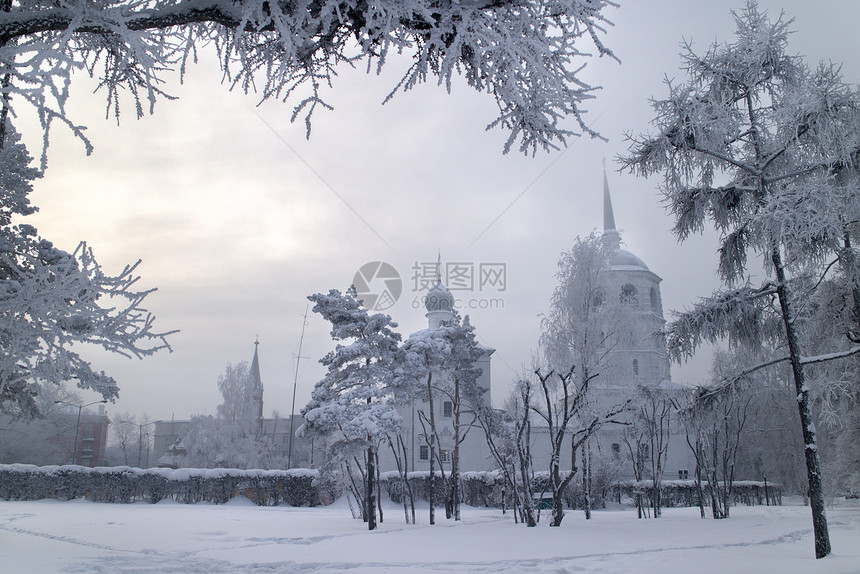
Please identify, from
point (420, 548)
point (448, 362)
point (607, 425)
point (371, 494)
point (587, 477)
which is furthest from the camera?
point (607, 425)

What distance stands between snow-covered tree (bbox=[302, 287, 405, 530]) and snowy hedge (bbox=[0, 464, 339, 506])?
13170 mm

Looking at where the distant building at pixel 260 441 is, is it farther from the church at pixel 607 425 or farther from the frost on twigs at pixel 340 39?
the frost on twigs at pixel 340 39

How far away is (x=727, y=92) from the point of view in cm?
959

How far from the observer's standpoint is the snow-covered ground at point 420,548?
25.7 ft

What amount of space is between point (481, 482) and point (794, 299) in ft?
66.8

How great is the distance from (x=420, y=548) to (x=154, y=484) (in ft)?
72.2

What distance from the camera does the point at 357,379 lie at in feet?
51.3

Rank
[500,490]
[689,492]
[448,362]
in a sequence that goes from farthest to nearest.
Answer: [689,492]
[500,490]
[448,362]

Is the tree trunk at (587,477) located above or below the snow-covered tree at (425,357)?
Answer: below

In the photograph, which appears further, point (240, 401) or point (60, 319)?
point (240, 401)

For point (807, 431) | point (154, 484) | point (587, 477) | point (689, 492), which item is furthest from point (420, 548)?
point (689, 492)

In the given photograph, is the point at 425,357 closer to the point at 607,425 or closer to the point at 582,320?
the point at 582,320

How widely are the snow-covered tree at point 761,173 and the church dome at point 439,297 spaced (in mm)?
29814

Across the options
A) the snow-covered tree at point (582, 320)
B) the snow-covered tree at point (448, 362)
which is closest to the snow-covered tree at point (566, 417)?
the snow-covered tree at point (582, 320)
